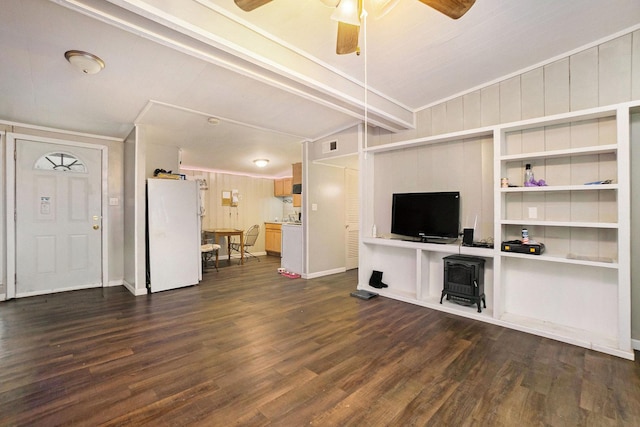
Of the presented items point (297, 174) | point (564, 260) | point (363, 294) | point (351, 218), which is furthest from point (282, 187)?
point (564, 260)

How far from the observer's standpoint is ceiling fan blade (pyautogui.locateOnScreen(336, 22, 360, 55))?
192cm

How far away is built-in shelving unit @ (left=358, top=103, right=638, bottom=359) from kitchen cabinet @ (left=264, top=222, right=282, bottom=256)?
183 inches

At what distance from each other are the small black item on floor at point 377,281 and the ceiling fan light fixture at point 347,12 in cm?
330

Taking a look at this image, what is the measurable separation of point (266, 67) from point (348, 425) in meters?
2.52

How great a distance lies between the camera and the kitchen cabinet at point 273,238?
7590mm

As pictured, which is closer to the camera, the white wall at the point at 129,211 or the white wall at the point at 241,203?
the white wall at the point at 129,211

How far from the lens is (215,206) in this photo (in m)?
7.16

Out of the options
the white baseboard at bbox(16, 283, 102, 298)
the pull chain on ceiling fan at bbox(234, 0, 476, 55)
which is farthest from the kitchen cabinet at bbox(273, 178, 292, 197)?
the pull chain on ceiling fan at bbox(234, 0, 476, 55)

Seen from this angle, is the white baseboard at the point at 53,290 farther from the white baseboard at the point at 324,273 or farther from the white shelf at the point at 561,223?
the white shelf at the point at 561,223

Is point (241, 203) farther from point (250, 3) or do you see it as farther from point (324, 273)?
point (250, 3)

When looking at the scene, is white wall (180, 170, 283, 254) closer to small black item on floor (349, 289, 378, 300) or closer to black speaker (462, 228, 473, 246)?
small black item on floor (349, 289, 378, 300)

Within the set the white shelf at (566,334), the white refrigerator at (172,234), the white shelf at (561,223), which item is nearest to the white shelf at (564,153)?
the white shelf at (561,223)

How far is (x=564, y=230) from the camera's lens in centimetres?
288

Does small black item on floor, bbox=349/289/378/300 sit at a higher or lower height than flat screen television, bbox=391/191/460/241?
lower
